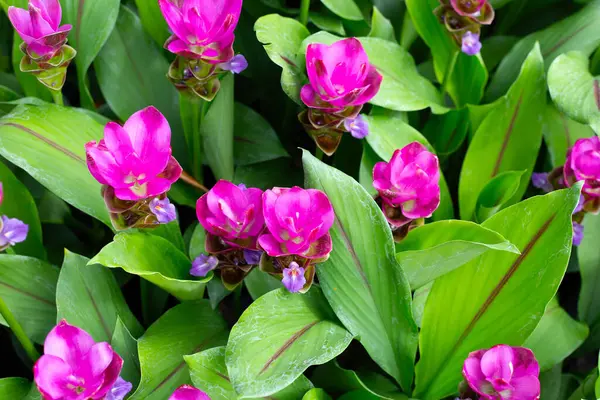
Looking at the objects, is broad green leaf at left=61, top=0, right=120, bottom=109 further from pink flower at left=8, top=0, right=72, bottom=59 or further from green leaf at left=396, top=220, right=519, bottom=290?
green leaf at left=396, top=220, right=519, bottom=290

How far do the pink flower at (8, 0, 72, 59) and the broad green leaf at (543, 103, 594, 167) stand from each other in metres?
0.79

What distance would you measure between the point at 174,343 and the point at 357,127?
1.26 feet

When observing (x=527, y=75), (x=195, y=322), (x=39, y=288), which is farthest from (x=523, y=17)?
(x=39, y=288)

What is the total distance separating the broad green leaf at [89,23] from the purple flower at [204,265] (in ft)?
1.38

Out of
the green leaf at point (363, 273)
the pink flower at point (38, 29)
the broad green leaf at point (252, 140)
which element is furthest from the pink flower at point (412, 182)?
the pink flower at point (38, 29)

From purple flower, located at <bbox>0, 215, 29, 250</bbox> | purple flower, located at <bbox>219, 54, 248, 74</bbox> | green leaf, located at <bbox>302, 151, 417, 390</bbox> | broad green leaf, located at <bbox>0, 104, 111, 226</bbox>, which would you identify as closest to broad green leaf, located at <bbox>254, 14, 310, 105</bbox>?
purple flower, located at <bbox>219, 54, 248, 74</bbox>

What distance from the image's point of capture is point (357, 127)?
3.04 feet

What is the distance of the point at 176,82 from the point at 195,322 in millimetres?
332

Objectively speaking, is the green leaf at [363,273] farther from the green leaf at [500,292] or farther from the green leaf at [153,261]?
the green leaf at [153,261]

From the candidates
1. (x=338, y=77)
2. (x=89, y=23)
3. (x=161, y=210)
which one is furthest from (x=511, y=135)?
(x=89, y=23)

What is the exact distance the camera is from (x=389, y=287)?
0.84m

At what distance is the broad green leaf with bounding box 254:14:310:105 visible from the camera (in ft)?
3.15

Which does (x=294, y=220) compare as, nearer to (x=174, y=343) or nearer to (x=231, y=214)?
(x=231, y=214)

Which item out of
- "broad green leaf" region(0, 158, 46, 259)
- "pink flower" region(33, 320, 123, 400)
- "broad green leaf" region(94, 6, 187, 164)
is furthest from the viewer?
"broad green leaf" region(94, 6, 187, 164)
